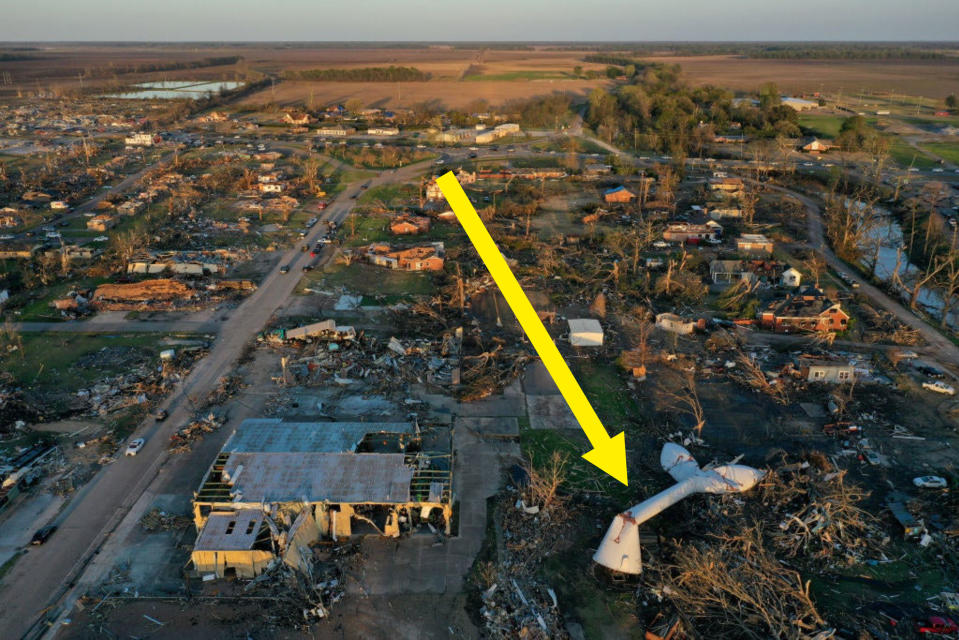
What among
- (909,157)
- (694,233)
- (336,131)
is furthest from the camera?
(336,131)

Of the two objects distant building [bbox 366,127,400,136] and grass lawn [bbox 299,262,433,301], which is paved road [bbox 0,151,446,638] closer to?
grass lawn [bbox 299,262,433,301]

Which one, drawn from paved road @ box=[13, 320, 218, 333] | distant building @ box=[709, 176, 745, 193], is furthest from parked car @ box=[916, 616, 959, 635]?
distant building @ box=[709, 176, 745, 193]

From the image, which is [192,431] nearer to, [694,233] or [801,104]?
[694,233]

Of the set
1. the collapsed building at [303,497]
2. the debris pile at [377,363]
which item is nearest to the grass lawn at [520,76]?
the debris pile at [377,363]

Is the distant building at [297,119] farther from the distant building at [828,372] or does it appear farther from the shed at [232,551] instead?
the shed at [232,551]

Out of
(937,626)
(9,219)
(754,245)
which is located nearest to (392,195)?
(9,219)

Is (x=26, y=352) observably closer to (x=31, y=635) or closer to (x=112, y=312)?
(x=112, y=312)

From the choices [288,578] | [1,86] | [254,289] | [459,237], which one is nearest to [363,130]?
[459,237]
